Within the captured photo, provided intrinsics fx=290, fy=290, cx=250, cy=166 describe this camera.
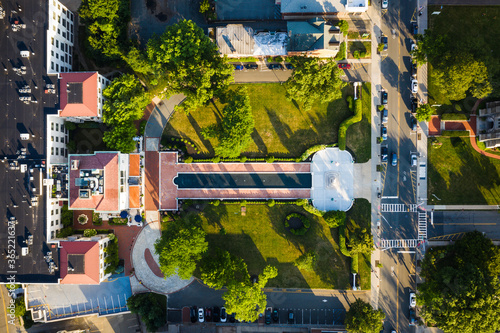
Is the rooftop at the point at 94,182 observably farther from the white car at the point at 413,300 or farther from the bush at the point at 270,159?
the white car at the point at 413,300

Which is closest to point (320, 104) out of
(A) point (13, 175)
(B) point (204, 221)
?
(B) point (204, 221)

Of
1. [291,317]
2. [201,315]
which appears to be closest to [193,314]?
[201,315]

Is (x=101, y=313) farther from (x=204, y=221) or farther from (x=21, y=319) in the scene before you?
(x=204, y=221)

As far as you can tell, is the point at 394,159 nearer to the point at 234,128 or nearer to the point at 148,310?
the point at 234,128

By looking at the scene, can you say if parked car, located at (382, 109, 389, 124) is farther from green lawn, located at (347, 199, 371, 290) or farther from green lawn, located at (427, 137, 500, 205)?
green lawn, located at (347, 199, 371, 290)

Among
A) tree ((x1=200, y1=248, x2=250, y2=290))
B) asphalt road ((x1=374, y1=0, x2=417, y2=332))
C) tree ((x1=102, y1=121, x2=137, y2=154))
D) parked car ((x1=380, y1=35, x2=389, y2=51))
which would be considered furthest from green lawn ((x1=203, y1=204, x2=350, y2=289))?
parked car ((x1=380, y1=35, x2=389, y2=51))
